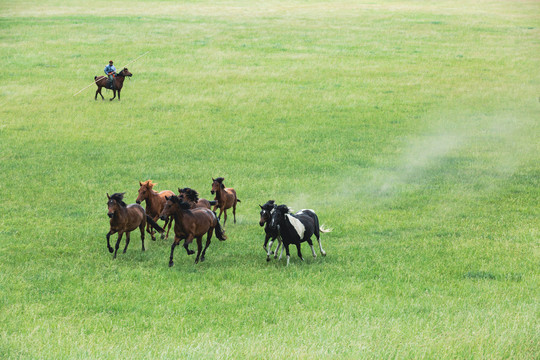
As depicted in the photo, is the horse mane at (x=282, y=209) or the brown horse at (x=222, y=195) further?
the brown horse at (x=222, y=195)

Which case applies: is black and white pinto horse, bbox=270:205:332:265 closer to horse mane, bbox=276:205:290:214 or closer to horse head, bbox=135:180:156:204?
horse mane, bbox=276:205:290:214

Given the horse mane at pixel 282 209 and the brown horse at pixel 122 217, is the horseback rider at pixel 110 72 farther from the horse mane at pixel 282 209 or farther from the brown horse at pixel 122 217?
the horse mane at pixel 282 209

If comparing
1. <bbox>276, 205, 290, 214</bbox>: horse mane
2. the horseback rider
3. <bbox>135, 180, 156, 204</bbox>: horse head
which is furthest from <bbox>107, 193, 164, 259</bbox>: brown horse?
the horseback rider

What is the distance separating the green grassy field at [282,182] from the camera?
10.9m

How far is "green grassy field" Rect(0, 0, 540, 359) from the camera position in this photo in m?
10.9

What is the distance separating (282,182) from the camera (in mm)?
24297

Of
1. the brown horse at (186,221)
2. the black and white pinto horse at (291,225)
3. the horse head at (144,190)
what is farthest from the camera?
the horse head at (144,190)

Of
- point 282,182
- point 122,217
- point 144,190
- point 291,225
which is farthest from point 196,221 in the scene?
point 282,182

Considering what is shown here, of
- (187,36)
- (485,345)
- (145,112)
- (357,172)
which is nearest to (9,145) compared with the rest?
(145,112)

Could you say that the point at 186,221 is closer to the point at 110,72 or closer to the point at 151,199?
the point at 151,199

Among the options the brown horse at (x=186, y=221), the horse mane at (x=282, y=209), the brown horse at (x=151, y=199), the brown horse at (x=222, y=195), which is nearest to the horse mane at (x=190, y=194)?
the brown horse at (x=186, y=221)

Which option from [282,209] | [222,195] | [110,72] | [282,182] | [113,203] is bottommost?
[282,182]

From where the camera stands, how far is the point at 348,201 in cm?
2211

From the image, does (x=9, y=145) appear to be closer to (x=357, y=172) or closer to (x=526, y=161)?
(x=357, y=172)
